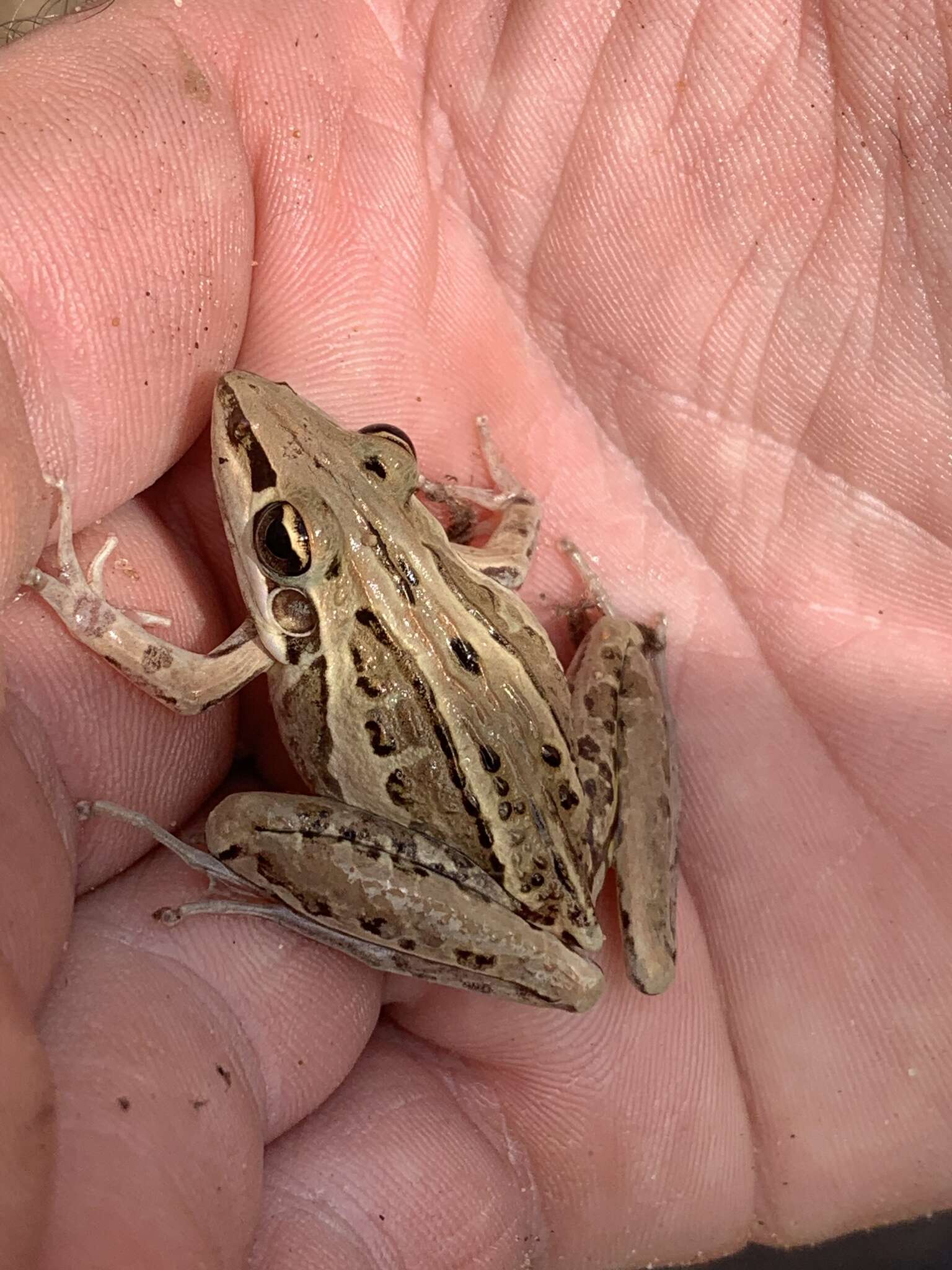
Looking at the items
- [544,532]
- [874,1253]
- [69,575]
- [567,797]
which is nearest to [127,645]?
[69,575]

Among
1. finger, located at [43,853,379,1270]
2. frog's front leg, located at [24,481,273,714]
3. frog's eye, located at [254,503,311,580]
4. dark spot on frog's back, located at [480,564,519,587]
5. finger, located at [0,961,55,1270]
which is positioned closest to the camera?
finger, located at [0,961,55,1270]

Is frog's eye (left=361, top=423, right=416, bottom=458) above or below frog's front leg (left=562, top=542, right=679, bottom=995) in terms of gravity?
above

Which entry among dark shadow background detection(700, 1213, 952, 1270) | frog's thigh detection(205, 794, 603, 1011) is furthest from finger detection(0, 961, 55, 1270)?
dark shadow background detection(700, 1213, 952, 1270)

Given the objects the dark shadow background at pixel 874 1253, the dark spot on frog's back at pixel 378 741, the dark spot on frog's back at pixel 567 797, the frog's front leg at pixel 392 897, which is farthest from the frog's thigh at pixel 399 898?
the dark shadow background at pixel 874 1253

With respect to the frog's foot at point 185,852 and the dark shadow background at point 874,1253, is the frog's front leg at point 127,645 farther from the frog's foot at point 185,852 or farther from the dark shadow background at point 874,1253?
the dark shadow background at point 874,1253

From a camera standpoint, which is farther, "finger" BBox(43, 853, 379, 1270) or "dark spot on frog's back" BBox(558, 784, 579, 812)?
"dark spot on frog's back" BBox(558, 784, 579, 812)

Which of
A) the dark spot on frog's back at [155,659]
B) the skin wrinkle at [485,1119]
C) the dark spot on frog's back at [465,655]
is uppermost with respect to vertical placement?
the dark spot on frog's back at [465,655]

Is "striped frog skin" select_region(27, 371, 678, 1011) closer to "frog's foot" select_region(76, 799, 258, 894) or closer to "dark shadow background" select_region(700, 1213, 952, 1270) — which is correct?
"frog's foot" select_region(76, 799, 258, 894)

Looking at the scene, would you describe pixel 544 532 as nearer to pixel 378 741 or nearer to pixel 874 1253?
pixel 378 741
